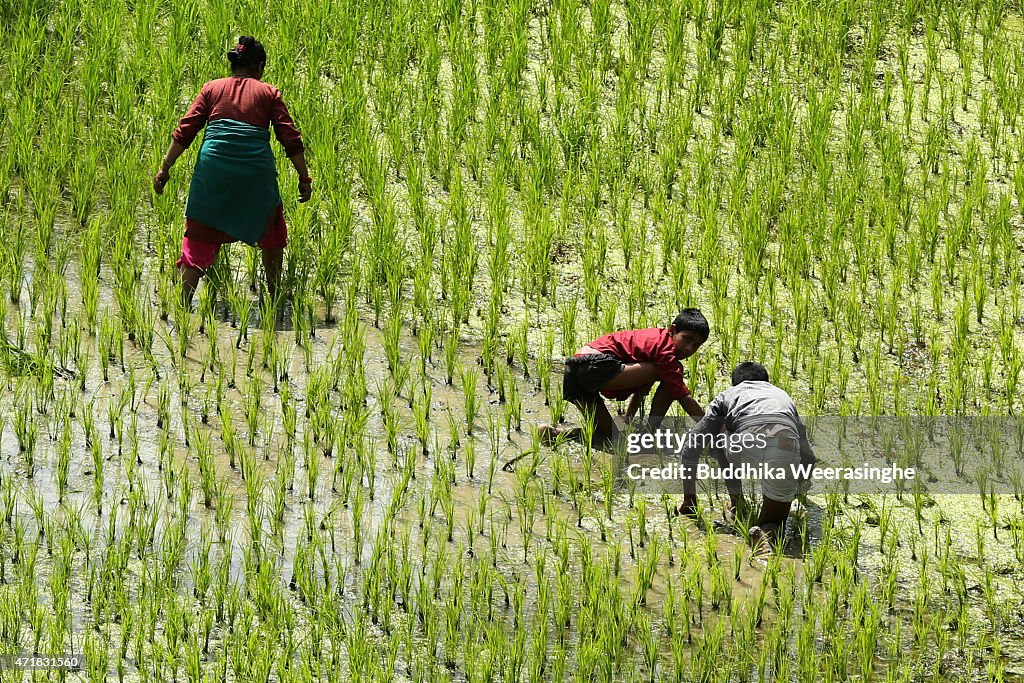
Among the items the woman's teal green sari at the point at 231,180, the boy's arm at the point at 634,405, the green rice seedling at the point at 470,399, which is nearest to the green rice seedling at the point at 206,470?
the green rice seedling at the point at 470,399

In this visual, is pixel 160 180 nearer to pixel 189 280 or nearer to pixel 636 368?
pixel 189 280

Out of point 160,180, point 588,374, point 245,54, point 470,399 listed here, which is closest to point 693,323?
point 588,374

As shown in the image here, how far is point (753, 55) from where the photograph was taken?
7.23 metres

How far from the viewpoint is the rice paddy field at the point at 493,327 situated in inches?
145

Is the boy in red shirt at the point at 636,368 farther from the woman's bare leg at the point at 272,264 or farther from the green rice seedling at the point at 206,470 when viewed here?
the woman's bare leg at the point at 272,264

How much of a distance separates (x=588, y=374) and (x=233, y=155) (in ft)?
5.36

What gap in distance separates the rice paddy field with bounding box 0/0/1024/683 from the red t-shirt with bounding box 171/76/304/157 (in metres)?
0.55

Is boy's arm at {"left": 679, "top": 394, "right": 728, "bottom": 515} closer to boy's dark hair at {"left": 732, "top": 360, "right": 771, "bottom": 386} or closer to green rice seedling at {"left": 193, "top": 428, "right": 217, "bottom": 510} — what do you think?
boy's dark hair at {"left": 732, "top": 360, "right": 771, "bottom": 386}

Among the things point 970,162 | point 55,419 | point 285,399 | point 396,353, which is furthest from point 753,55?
point 55,419

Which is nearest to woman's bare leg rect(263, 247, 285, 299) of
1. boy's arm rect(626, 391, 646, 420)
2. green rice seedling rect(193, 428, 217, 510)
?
green rice seedling rect(193, 428, 217, 510)

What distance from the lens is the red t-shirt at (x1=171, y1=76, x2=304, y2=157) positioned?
5074 mm

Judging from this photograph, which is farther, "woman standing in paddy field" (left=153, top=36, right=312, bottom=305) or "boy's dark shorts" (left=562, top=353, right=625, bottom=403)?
"woman standing in paddy field" (left=153, top=36, right=312, bottom=305)

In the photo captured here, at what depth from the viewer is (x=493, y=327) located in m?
5.16

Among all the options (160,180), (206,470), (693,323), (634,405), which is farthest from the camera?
(160,180)
